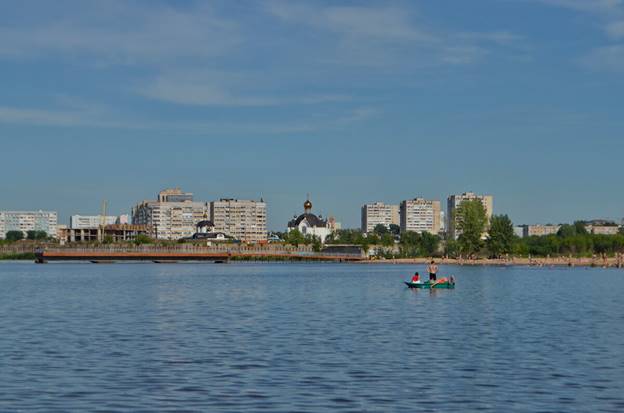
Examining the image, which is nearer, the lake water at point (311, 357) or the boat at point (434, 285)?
the lake water at point (311, 357)

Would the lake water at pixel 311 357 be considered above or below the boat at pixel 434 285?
below

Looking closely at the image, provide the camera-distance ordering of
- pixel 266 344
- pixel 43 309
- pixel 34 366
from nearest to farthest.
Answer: pixel 34 366 < pixel 266 344 < pixel 43 309

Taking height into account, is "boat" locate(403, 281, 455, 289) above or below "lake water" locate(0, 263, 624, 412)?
above

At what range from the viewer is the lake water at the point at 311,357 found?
27.5 meters

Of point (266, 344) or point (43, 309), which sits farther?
point (43, 309)

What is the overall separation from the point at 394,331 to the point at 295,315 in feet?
36.6

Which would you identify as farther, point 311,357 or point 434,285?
point 434,285

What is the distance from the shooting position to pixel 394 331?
154 ft

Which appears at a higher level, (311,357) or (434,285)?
(434,285)

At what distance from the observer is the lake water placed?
27.5m

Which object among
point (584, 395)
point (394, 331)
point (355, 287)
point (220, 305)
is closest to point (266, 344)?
point (394, 331)

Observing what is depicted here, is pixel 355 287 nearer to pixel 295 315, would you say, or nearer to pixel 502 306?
pixel 502 306

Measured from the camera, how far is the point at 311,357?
119 ft

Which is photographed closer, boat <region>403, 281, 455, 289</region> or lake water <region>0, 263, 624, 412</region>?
lake water <region>0, 263, 624, 412</region>
